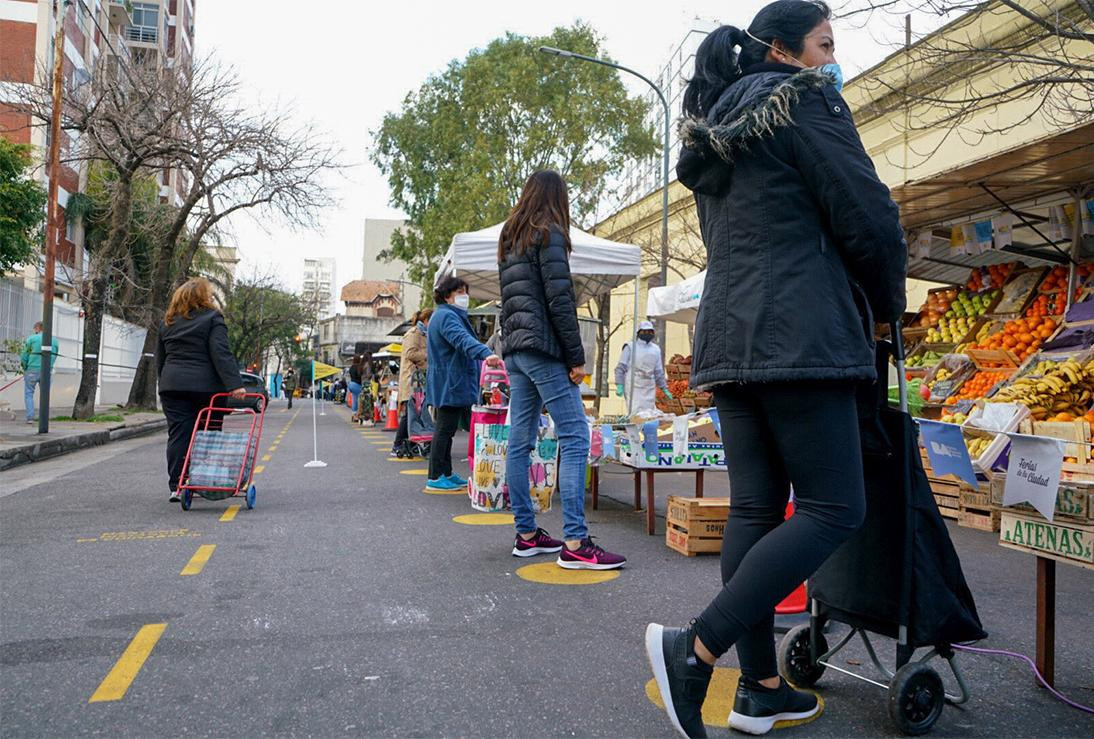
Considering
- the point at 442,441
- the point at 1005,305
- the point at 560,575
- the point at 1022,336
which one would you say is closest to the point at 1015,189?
the point at 1022,336

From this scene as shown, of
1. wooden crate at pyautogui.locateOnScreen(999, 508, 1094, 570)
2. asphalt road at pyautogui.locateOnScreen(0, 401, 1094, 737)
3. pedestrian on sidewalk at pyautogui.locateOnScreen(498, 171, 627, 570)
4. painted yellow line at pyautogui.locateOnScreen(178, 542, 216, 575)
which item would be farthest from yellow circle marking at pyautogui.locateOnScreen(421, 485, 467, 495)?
wooden crate at pyautogui.locateOnScreen(999, 508, 1094, 570)

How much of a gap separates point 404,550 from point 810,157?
369cm

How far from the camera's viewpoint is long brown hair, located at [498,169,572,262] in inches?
190

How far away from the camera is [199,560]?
16.3ft

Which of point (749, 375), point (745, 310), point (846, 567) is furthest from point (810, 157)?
point (846, 567)

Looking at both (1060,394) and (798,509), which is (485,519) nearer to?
(798,509)

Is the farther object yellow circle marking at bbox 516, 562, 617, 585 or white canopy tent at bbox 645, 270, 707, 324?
white canopy tent at bbox 645, 270, 707, 324

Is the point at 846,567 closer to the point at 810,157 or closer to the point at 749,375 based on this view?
the point at 749,375

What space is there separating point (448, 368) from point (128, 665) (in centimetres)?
513

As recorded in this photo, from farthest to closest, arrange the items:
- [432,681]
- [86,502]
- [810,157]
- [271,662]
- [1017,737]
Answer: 1. [86,502]
2. [271,662]
3. [432,681]
4. [1017,737]
5. [810,157]

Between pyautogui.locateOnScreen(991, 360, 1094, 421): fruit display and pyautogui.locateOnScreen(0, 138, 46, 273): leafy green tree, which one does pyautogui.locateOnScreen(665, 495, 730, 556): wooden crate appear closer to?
pyautogui.locateOnScreen(991, 360, 1094, 421): fruit display

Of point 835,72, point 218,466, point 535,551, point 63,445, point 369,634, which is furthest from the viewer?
point 63,445

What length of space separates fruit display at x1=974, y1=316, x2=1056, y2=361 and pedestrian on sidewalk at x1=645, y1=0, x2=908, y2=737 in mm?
7452

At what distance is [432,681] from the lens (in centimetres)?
298
